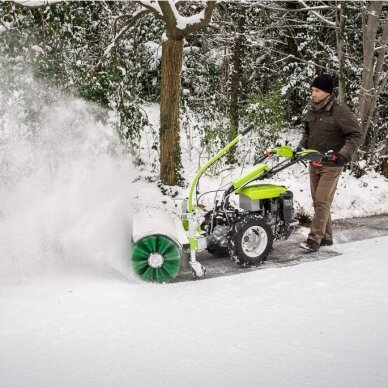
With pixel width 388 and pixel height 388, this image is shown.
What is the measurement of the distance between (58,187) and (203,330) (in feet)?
9.92

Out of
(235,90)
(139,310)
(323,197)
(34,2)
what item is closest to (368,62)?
(235,90)

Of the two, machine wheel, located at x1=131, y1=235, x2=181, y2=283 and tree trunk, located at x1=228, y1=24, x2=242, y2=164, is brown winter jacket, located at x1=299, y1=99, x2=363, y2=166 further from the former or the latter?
tree trunk, located at x1=228, y1=24, x2=242, y2=164

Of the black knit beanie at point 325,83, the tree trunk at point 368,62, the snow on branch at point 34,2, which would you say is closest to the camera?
the black knit beanie at point 325,83

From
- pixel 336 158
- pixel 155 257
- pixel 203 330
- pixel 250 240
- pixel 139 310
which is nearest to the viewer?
pixel 203 330

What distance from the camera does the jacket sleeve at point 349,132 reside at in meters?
4.75

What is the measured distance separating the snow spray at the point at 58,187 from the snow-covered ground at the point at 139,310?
0.02 metres

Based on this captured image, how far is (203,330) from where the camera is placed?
10.3ft

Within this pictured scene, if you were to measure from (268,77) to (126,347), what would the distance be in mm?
10690

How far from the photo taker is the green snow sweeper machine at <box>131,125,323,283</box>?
4.17 m

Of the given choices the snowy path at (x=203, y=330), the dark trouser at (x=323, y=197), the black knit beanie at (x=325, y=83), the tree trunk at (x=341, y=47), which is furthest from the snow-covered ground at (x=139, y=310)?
the tree trunk at (x=341, y=47)

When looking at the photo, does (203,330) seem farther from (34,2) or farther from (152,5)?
(34,2)

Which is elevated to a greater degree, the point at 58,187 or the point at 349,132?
the point at 349,132

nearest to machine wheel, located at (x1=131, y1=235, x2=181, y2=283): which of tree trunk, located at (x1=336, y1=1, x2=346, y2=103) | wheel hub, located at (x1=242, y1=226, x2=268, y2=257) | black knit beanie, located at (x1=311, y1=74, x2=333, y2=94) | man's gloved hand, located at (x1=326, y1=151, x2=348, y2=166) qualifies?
wheel hub, located at (x1=242, y1=226, x2=268, y2=257)

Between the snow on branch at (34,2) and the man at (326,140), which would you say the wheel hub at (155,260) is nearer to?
the man at (326,140)
